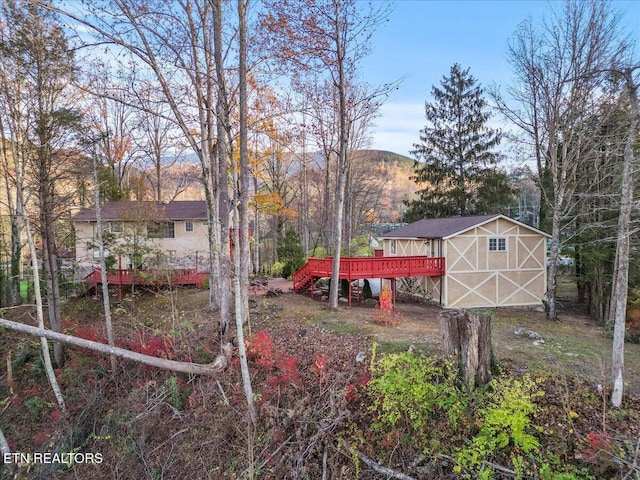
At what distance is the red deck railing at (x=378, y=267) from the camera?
13359mm

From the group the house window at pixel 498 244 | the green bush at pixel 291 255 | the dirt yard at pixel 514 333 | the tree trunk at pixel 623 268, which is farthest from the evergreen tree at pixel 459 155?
the tree trunk at pixel 623 268

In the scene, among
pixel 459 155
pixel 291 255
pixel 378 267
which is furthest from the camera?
pixel 459 155

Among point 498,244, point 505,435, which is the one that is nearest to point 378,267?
point 498,244

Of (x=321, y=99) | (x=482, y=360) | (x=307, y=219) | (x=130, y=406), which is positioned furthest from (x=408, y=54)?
(x=307, y=219)

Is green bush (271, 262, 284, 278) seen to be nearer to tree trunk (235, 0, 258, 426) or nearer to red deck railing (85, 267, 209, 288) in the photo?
red deck railing (85, 267, 209, 288)

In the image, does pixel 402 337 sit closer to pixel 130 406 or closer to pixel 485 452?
pixel 485 452

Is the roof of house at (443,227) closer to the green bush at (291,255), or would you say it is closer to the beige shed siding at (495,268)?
the beige shed siding at (495,268)

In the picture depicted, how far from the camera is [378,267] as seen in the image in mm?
13656

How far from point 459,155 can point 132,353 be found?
23.3 metres

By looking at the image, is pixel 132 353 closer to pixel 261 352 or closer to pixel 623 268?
pixel 261 352

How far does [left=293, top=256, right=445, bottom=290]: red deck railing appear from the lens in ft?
43.8

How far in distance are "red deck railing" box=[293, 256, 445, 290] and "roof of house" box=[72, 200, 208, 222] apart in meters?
7.22

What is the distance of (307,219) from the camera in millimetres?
29422

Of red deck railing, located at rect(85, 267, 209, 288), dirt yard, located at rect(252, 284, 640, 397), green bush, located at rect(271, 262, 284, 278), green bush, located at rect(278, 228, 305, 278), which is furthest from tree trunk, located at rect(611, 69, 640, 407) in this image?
green bush, located at rect(271, 262, 284, 278)
